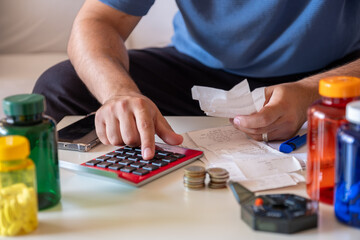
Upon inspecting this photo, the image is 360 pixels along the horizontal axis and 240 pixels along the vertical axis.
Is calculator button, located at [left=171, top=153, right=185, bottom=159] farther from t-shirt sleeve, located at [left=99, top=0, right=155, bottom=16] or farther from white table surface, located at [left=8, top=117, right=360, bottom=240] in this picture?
t-shirt sleeve, located at [left=99, top=0, right=155, bottom=16]

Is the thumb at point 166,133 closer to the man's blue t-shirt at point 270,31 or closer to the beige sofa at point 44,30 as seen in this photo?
the man's blue t-shirt at point 270,31

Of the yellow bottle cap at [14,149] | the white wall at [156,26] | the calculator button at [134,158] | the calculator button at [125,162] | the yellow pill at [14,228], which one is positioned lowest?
the white wall at [156,26]

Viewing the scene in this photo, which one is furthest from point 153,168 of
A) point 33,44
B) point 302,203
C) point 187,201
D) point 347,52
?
point 33,44

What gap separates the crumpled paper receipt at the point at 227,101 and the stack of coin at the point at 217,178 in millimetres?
170

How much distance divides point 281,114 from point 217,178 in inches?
10.1

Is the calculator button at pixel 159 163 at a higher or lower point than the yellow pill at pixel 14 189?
lower

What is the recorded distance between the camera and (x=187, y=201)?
748mm

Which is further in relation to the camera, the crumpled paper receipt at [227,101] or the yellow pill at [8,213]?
the crumpled paper receipt at [227,101]

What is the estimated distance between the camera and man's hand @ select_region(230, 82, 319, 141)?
949 millimetres

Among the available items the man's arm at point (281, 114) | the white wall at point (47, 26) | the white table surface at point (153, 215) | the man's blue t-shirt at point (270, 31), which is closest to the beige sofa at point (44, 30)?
the white wall at point (47, 26)

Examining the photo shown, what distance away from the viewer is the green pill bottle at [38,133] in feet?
2.20

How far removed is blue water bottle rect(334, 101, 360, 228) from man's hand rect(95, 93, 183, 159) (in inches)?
13.2

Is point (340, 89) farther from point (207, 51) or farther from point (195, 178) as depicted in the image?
point (207, 51)

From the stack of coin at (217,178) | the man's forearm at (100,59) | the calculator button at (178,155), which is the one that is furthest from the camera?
the man's forearm at (100,59)
